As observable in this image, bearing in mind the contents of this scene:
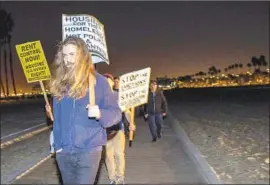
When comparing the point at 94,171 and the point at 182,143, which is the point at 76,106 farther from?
the point at 182,143

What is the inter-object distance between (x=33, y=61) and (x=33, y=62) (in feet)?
0.03

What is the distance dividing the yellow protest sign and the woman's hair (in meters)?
1.69

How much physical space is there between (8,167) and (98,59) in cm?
533

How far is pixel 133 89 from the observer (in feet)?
24.0

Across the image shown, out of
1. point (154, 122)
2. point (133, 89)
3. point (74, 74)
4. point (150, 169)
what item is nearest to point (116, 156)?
point (133, 89)

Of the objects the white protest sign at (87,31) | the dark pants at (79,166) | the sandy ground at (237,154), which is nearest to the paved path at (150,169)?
the sandy ground at (237,154)

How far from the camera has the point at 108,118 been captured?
3.75 meters

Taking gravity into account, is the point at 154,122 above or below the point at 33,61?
below

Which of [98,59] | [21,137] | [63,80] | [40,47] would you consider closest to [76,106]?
[63,80]

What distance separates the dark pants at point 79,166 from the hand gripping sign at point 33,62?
6.05 ft

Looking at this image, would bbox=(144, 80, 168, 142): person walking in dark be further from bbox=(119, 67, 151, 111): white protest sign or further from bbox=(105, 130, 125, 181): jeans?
bbox=(119, 67, 151, 111): white protest sign

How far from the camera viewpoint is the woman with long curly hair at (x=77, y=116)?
3.74 metres

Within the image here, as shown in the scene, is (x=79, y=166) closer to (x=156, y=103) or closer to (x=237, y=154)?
(x=237, y=154)

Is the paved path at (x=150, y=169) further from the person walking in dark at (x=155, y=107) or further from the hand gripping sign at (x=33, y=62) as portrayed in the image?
the hand gripping sign at (x=33, y=62)
